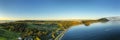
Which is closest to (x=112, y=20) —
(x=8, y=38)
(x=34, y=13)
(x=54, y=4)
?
(x=54, y=4)

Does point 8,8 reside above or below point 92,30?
above

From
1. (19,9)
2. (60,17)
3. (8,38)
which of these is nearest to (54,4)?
(60,17)

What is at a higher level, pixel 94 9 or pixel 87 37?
pixel 94 9

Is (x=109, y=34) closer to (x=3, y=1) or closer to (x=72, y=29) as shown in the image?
(x=72, y=29)

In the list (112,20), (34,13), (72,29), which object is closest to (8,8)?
(34,13)

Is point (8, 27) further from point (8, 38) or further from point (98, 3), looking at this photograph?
point (98, 3)
